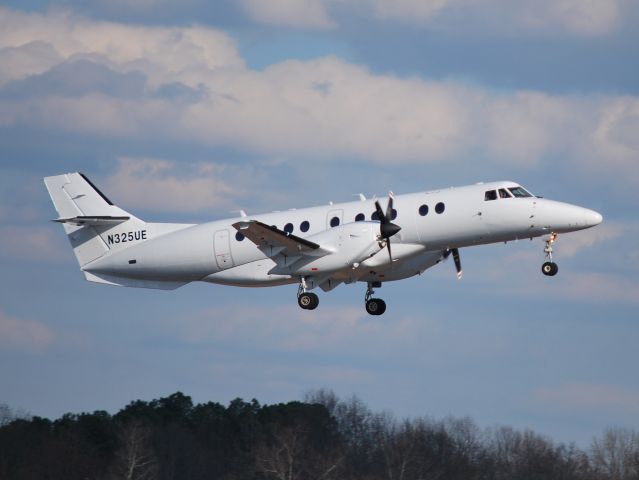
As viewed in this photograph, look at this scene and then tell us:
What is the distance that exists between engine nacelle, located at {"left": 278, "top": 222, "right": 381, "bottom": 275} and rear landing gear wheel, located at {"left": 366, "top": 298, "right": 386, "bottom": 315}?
266cm

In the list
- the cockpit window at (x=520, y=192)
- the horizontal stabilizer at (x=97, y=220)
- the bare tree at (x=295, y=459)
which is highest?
the horizontal stabilizer at (x=97, y=220)

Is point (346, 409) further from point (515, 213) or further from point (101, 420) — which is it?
point (515, 213)

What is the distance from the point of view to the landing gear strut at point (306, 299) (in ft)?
124

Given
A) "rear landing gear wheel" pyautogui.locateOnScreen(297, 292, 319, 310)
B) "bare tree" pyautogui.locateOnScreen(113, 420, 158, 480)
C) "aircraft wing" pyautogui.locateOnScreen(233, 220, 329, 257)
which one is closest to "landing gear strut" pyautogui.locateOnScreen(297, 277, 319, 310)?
"rear landing gear wheel" pyautogui.locateOnScreen(297, 292, 319, 310)

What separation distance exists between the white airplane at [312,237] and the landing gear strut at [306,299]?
0.09 ft

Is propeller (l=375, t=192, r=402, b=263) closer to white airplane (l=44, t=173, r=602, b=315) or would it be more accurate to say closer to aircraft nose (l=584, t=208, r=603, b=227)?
white airplane (l=44, t=173, r=602, b=315)

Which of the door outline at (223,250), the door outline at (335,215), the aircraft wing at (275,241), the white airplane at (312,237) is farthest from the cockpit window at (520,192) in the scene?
the door outline at (223,250)

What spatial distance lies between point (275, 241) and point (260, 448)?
18968 millimetres

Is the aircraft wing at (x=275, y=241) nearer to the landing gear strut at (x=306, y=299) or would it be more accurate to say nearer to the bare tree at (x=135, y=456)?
the landing gear strut at (x=306, y=299)

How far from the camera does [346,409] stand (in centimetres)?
6775

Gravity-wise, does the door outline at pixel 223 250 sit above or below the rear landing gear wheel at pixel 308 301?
above

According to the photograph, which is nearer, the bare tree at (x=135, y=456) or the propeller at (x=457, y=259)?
the propeller at (x=457, y=259)

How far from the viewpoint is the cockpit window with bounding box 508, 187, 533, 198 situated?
36.2 meters

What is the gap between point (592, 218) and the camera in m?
35.8
